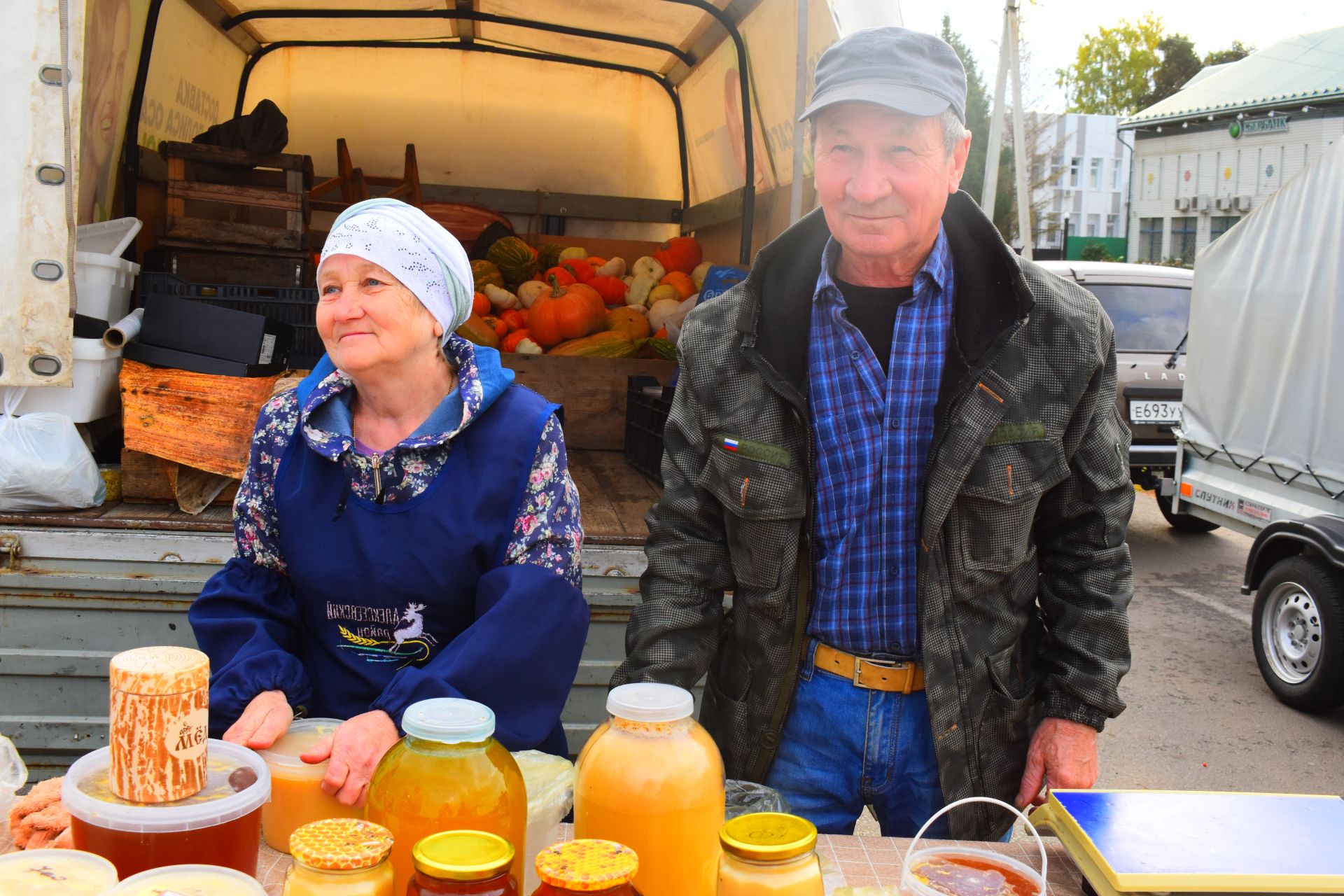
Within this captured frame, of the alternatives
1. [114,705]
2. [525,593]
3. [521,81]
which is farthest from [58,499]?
[521,81]

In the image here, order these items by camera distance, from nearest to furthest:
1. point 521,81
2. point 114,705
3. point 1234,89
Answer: point 114,705, point 521,81, point 1234,89

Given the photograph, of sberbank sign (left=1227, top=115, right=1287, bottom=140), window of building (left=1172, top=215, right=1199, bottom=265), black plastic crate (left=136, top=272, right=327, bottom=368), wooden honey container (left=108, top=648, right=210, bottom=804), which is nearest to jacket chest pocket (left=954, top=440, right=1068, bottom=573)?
wooden honey container (left=108, top=648, right=210, bottom=804)

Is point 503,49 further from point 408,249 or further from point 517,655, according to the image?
point 517,655

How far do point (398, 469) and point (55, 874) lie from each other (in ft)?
3.60

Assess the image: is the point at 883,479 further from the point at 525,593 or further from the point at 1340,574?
the point at 1340,574

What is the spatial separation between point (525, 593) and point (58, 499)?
231cm

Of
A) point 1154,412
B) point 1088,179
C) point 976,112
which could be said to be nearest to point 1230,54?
point 1088,179

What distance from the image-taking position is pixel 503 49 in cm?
736

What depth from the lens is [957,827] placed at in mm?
2191

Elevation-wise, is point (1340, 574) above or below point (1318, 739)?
above

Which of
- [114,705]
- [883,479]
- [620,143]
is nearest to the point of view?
[114,705]

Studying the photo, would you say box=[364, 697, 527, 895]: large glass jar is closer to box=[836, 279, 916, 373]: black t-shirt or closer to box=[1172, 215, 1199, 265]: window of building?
box=[836, 279, 916, 373]: black t-shirt

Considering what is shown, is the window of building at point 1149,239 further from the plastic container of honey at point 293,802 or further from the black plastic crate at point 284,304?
the plastic container of honey at point 293,802

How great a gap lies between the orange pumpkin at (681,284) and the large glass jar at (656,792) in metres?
5.71
